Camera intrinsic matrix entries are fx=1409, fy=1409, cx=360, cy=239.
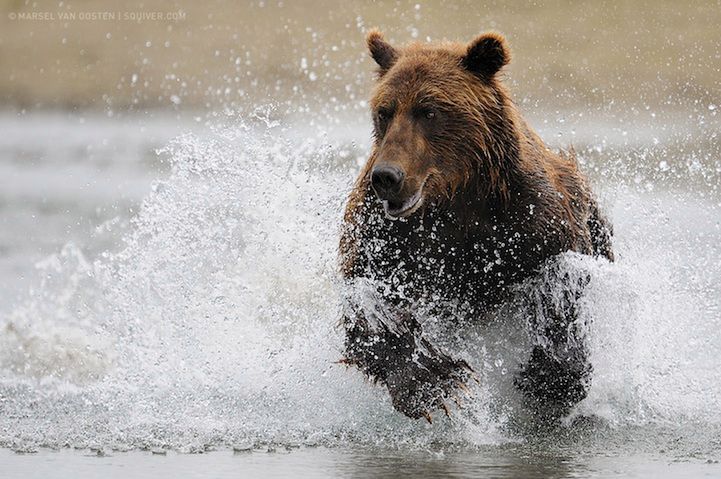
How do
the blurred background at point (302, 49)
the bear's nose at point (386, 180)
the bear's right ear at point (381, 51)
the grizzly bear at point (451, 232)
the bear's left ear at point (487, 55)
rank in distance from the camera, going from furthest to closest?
the blurred background at point (302, 49), the bear's right ear at point (381, 51), the bear's left ear at point (487, 55), the grizzly bear at point (451, 232), the bear's nose at point (386, 180)

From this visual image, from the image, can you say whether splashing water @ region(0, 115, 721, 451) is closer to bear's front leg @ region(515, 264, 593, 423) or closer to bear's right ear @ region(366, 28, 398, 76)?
bear's front leg @ region(515, 264, 593, 423)

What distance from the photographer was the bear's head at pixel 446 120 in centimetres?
650

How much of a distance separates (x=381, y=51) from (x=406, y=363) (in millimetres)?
1609

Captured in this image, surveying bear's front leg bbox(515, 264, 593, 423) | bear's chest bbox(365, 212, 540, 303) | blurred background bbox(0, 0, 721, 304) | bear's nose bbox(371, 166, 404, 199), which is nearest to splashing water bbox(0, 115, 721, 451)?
bear's front leg bbox(515, 264, 593, 423)

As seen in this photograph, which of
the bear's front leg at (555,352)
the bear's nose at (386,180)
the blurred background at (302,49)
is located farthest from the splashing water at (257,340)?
the blurred background at (302,49)

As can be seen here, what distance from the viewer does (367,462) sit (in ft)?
18.9

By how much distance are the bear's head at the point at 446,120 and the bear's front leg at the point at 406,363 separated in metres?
0.62

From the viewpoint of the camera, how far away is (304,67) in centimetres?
1833

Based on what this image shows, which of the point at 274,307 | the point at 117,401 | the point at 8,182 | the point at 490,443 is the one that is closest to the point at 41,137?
the point at 8,182

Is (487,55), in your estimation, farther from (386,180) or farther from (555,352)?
(555,352)

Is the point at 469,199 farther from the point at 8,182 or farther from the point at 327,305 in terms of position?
the point at 8,182

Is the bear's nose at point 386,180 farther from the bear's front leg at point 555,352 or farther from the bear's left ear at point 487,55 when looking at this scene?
the bear's front leg at point 555,352

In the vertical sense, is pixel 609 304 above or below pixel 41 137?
below

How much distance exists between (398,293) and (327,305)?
4.79 ft
